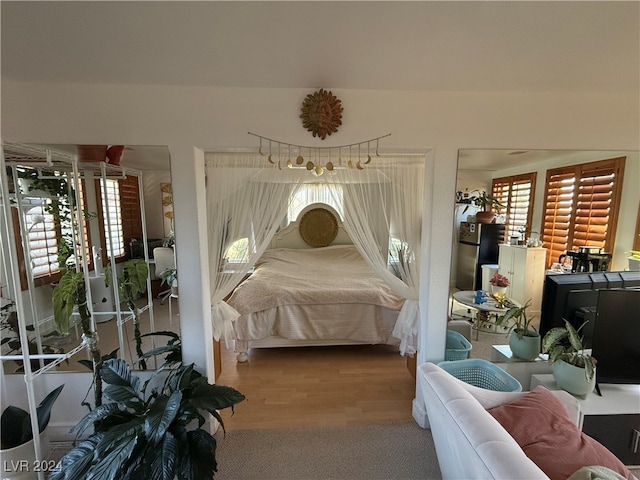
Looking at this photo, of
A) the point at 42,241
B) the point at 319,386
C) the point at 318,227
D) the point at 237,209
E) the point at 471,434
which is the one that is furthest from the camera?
the point at 318,227

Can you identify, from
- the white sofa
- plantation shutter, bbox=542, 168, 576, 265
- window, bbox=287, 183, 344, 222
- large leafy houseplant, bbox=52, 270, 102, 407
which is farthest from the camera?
window, bbox=287, 183, 344, 222

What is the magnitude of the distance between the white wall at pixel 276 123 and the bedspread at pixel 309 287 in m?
1.01

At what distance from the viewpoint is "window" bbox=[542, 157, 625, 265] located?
172cm

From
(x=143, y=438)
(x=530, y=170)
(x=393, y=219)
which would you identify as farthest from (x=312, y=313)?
(x=530, y=170)

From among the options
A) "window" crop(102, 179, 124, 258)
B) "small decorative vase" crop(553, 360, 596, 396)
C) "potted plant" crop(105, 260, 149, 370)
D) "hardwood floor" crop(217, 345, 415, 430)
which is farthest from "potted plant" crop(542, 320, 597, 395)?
"window" crop(102, 179, 124, 258)

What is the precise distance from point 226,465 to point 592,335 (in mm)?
2378

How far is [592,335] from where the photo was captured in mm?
1617

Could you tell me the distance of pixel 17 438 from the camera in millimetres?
1391

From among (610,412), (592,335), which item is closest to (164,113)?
(592,335)

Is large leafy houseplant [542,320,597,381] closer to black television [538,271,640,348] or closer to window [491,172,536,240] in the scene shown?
black television [538,271,640,348]

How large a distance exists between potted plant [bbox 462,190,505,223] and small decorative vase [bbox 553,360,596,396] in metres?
0.99

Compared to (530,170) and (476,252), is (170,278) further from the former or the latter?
(530,170)

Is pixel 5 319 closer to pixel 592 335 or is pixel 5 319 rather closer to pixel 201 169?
pixel 201 169

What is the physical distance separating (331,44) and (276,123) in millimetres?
514
